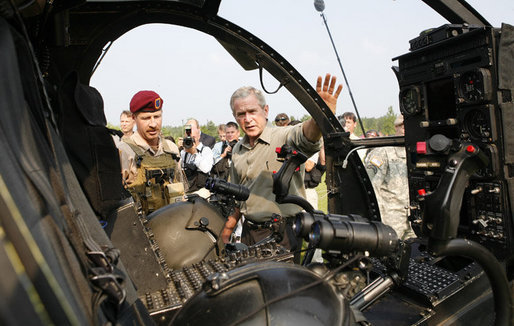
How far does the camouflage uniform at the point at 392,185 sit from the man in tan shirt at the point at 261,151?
1942 mm

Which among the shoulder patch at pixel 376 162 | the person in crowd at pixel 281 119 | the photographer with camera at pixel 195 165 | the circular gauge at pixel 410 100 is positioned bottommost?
the shoulder patch at pixel 376 162

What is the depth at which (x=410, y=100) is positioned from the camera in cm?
261

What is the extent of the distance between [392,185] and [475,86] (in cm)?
283

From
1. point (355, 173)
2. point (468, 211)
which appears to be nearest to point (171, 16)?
point (355, 173)

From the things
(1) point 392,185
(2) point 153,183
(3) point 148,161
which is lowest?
(1) point 392,185

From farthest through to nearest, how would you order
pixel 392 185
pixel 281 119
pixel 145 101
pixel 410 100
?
pixel 281 119 → pixel 392 185 → pixel 145 101 → pixel 410 100

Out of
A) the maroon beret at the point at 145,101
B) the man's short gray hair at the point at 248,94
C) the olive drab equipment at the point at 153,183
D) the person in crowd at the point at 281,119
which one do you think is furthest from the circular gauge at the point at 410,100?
the person in crowd at the point at 281,119

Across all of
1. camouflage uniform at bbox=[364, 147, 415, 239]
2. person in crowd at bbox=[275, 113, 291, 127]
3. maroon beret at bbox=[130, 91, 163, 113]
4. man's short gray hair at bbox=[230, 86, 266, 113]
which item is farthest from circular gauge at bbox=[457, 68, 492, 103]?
person in crowd at bbox=[275, 113, 291, 127]

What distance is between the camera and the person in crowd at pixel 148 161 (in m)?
3.63

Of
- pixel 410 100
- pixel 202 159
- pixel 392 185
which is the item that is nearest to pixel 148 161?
pixel 410 100

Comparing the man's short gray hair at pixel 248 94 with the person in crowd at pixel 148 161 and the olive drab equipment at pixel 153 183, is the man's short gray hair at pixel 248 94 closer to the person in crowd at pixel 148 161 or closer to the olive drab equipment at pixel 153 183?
the person in crowd at pixel 148 161

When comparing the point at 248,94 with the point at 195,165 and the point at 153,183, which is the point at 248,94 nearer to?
the point at 153,183

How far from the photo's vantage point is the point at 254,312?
104 centimetres

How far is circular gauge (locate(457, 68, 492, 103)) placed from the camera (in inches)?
81.7
